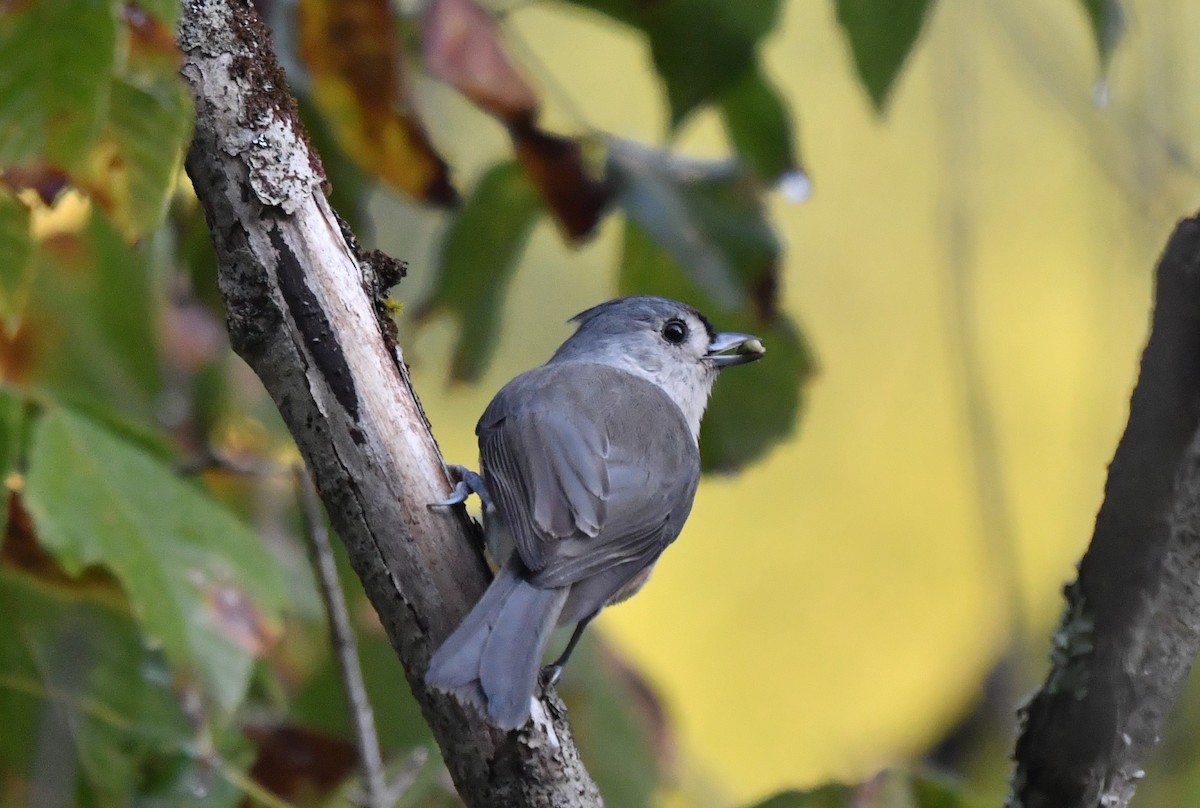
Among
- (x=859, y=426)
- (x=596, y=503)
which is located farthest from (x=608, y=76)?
(x=596, y=503)

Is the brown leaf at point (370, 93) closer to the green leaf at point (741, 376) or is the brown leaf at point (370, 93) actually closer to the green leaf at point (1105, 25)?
the green leaf at point (741, 376)

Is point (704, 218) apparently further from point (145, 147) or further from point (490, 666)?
point (490, 666)

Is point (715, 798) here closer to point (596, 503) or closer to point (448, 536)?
point (596, 503)

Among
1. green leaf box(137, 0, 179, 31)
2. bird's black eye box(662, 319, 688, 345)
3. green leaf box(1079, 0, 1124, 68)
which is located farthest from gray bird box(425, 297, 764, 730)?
green leaf box(1079, 0, 1124, 68)

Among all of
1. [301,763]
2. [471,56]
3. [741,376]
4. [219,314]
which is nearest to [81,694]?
[301,763]

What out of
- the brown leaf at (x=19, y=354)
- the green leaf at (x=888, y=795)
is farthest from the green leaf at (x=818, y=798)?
the brown leaf at (x=19, y=354)

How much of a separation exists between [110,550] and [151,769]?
55cm

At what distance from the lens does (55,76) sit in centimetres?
178

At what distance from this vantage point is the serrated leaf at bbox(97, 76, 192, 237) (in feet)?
5.58

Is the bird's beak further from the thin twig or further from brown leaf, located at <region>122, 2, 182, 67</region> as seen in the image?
brown leaf, located at <region>122, 2, 182, 67</region>

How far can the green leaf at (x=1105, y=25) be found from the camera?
7.13ft

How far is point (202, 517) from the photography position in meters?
2.20

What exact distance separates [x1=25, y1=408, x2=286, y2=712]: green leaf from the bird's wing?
446 millimetres

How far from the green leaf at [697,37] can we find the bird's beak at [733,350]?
0.66 metres
